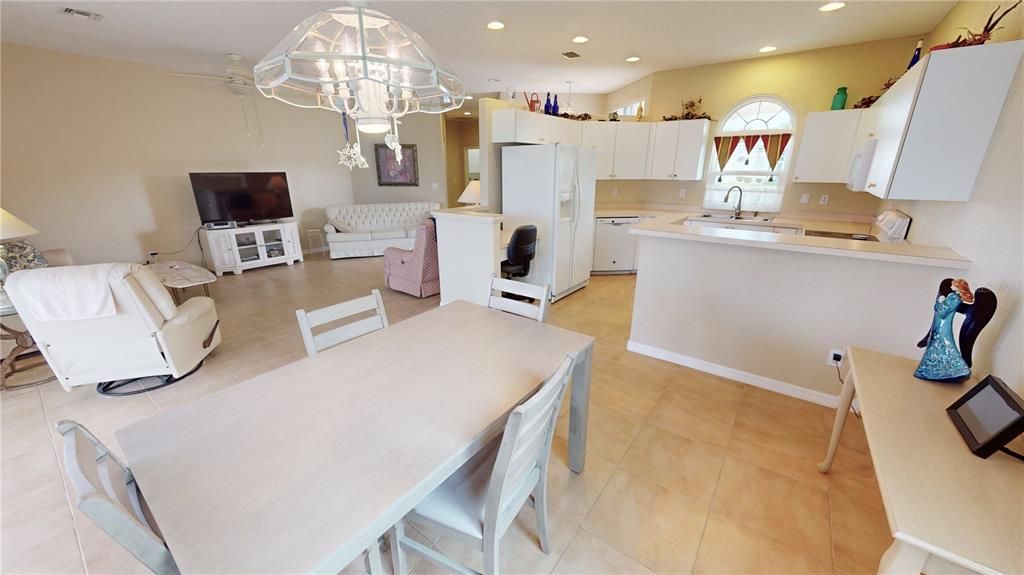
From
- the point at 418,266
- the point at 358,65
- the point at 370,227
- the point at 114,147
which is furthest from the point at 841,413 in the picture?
the point at 114,147

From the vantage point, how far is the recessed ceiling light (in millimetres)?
2830

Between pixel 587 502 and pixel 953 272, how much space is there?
2189mm

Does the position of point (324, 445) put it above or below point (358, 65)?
below

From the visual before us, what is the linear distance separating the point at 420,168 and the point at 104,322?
5.60 metres

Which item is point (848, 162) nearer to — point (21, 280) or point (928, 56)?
point (928, 56)

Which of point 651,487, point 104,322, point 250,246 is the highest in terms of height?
point 104,322

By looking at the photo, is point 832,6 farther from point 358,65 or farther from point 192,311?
point 192,311

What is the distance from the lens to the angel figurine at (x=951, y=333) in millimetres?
1286

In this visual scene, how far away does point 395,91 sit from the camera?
134cm

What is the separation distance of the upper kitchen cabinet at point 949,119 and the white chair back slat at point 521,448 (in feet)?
7.13

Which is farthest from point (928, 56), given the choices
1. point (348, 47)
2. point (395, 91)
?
point (348, 47)

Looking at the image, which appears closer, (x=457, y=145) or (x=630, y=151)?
(x=630, y=151)

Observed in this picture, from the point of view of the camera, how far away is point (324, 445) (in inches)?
39.4

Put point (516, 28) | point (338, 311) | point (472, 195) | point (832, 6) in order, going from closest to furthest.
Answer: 1. point (338, 311)
2. point (832, 6)
3. point (516, 28)
4. point (472, 195)
